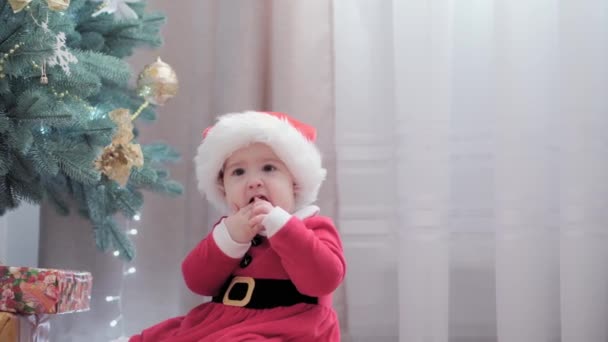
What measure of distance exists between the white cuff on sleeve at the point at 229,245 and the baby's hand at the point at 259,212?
0.19 ft

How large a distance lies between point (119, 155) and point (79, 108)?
0.51 ft

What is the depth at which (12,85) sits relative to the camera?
4.55 ft

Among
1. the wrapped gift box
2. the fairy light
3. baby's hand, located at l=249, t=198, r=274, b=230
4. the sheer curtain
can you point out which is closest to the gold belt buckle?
baby's hand, located at l=249, t=198, r=274, b=230

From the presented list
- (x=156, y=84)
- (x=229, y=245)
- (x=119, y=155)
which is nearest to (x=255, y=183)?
(x=229, y=245)

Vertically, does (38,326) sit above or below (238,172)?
below

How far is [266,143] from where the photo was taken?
1346 mm

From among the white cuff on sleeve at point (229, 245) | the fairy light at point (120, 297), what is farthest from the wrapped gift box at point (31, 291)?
the fairy light at point (120, 297)

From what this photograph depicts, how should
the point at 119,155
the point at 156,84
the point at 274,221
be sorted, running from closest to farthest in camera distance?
the point at 274,221
the point at 119,155
the point at 156,84

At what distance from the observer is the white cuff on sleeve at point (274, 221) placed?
124 centimetres

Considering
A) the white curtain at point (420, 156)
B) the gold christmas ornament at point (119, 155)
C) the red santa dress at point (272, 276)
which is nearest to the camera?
the red santa dress at point (272, 276)

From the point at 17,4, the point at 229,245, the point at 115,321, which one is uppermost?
the point at 17,4

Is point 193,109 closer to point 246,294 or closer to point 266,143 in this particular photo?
point 266,143

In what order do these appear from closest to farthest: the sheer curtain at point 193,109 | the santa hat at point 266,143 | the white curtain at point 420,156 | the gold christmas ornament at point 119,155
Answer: the santa hat at point 266,143 → the gold christmas ornament at point 119,155 → the white curtain at point 420,156 → the sheer curtain at point 193,109

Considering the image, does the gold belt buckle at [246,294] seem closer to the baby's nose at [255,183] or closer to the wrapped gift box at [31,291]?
the baby's nose at [255,183]
